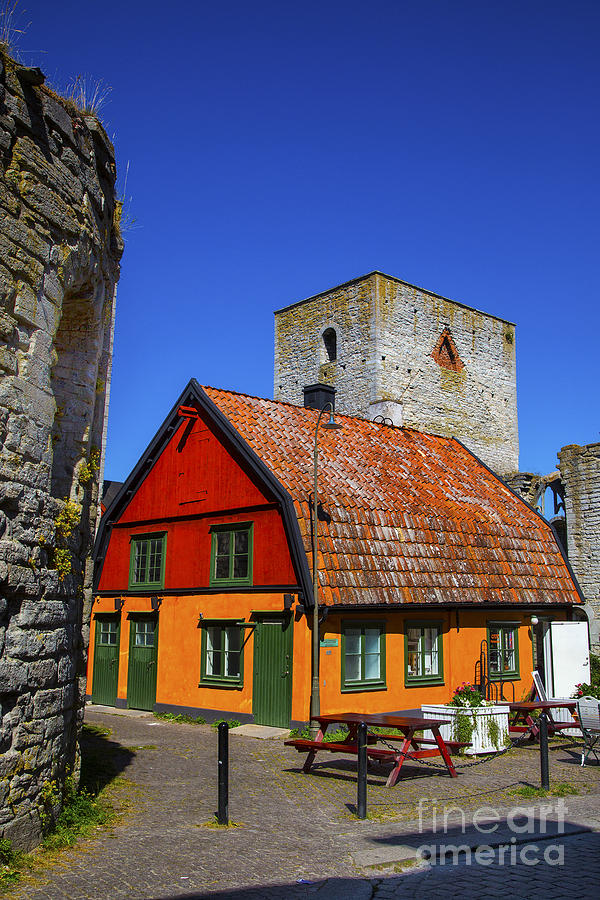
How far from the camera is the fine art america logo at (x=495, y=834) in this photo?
7.44 metres

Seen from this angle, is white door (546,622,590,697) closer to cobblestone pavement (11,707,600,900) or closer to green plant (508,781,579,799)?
cobblestone pavement (11,707,600,900)

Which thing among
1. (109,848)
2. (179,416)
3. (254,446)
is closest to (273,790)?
(109,848)

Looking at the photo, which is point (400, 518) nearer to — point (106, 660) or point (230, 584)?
point (230, 584)

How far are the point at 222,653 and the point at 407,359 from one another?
21.3 metres

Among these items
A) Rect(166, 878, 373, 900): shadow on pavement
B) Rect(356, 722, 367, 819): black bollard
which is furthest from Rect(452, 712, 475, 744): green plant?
Rect(166, 878, 373, 900): shadow on pavement

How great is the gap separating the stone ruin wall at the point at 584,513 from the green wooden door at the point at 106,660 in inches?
506

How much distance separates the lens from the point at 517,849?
7750 millimetres

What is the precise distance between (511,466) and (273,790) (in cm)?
3212

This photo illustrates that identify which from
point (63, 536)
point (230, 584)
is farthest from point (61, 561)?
point (230, 584)

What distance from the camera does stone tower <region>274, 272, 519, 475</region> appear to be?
116ft

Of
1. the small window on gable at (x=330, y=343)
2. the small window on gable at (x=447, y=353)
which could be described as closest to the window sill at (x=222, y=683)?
the small window on gable at (x=330, y=343)

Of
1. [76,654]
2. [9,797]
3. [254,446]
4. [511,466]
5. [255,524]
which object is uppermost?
[511,466]

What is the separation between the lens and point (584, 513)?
23.8m

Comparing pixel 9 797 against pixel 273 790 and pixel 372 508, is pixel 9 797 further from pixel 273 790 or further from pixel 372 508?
pixel 372 508
